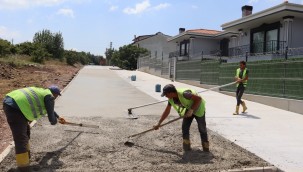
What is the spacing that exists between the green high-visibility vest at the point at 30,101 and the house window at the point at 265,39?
16.8m

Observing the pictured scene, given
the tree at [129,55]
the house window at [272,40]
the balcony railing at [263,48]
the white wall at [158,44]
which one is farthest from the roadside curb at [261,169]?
the white wall at [158,44]

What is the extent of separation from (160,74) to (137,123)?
77.3ft

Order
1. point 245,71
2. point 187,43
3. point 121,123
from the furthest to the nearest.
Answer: point 187,43
point 245,71
point 121,123

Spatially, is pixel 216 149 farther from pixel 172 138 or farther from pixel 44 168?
pixel 44 168

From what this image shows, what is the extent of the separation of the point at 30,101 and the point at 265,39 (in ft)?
60.3

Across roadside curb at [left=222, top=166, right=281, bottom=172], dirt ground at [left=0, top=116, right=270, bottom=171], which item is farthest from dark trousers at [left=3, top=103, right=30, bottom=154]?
roadside curb at [left=222, top=166, right=281, bottom=172]

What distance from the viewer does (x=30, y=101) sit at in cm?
511

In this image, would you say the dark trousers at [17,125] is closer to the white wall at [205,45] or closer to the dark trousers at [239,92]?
the dark trousers at [239,92]

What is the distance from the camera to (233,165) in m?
5.76

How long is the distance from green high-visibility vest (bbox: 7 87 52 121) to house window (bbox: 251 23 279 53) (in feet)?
55.0

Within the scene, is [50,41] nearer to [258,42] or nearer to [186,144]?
[258,42]

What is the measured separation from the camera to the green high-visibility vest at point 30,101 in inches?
199

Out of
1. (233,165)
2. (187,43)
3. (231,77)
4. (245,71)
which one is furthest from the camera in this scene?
(187,43)

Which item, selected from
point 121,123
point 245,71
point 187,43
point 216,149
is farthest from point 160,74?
point 216,149
